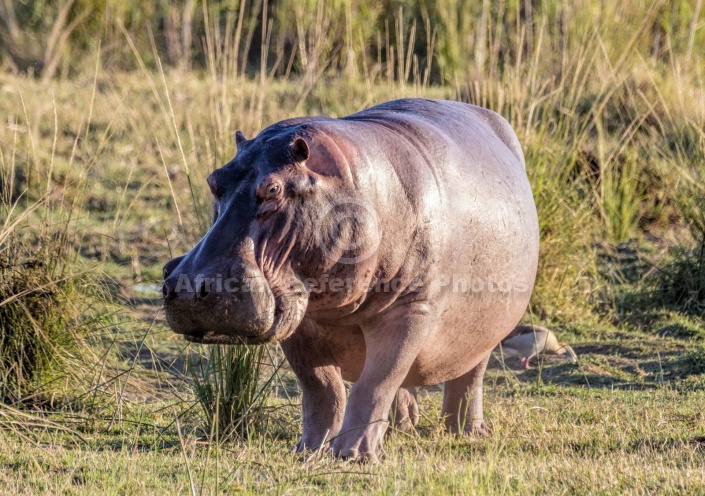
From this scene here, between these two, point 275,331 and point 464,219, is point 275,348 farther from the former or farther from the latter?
point 275,331

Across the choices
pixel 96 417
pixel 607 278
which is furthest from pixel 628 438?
pixel 607 278

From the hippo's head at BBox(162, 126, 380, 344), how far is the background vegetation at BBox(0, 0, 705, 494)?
0.36 metres

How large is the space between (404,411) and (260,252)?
4.80 ft

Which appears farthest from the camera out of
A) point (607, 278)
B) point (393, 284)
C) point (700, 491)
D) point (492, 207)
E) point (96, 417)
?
point (607, 278)

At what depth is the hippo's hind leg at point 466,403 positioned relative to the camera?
466 centimetres

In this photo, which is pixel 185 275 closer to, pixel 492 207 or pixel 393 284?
pixel 393 284

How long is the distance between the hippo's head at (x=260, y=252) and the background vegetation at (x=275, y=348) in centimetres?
36

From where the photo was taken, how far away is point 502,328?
4402 mm

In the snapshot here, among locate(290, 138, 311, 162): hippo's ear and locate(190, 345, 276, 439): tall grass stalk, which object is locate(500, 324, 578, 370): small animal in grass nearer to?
locate(190, 345, 276, 439): tall grass stalk

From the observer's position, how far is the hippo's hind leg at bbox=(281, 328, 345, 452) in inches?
160

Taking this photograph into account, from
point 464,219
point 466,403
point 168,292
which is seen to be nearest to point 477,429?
point 466,403

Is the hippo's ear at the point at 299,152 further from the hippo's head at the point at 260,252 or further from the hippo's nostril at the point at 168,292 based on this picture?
the hippo's nostril at the point at 168,292

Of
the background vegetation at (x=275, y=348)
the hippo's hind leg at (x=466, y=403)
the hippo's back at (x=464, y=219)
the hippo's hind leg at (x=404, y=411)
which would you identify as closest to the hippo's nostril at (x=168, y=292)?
the background vegetation at (x=275, y=348)

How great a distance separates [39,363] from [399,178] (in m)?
2.09
